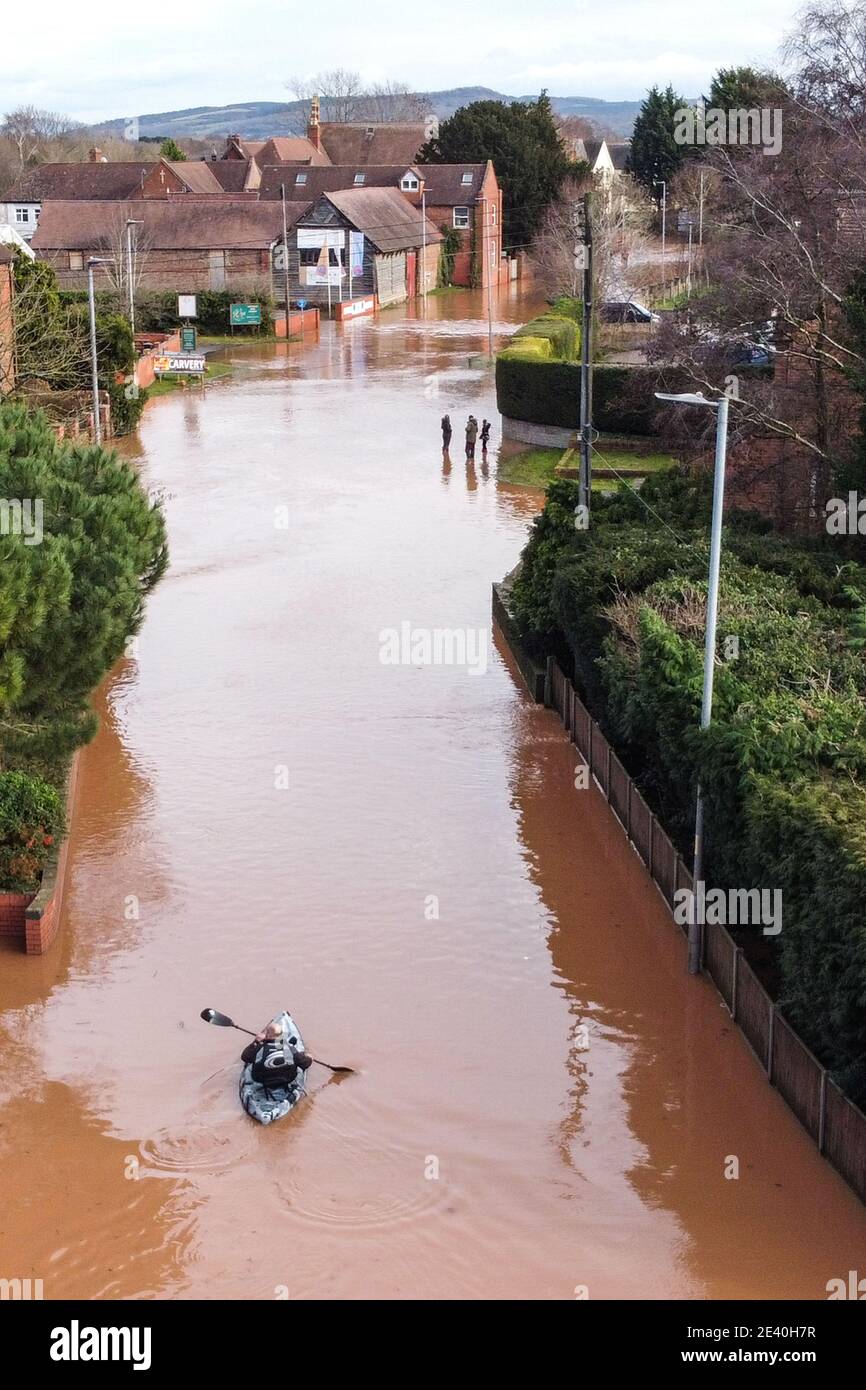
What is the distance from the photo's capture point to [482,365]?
6003 centimetres

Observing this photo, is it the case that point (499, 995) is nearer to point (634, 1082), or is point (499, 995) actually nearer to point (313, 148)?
point (634, 1082)

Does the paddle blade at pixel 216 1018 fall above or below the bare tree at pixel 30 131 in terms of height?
below

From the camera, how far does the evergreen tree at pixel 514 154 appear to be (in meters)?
90.0

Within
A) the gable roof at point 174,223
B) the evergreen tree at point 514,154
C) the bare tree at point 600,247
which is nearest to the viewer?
the bare tree at point 600,247

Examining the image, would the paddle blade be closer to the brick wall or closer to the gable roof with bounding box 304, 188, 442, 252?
the brick wall

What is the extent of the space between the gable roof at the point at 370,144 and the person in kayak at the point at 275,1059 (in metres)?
95.9

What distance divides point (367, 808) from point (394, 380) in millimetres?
37941

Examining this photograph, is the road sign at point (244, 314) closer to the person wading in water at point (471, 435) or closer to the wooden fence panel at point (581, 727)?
the person wading in water at point (471, 435)

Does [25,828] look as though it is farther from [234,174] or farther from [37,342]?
[234,174]

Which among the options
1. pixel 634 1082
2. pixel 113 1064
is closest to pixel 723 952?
pixel 634 1082

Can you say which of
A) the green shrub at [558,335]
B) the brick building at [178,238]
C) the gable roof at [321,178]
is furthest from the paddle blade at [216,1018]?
A: the gable roof at [321,178]

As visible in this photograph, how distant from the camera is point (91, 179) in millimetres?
88562

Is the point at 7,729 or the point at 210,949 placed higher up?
the point at 7,729

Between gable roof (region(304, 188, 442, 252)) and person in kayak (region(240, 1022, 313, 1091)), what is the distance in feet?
216
